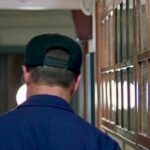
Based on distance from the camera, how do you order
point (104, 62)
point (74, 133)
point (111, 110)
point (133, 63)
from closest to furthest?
1. point (74, 133)
2. point (133, 63)
3. point (111, 110)
4. point (104, 62)

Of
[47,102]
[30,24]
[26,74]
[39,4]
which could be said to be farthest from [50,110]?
[30,24]

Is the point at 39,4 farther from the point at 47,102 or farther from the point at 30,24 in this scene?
the point at 30,24

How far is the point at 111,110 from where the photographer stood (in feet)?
7.63

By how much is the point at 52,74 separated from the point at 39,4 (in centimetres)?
211

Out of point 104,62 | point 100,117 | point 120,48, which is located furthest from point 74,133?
point 100,117

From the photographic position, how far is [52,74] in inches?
44.0

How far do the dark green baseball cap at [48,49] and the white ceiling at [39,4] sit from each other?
203 centimetres

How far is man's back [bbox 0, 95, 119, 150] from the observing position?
1036 mm

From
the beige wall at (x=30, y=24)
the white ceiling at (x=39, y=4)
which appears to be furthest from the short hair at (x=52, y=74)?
the beige wall at (x=30, y=24)

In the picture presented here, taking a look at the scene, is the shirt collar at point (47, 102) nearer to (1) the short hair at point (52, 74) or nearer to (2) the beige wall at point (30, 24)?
(1) the short hair at point (52, 74)

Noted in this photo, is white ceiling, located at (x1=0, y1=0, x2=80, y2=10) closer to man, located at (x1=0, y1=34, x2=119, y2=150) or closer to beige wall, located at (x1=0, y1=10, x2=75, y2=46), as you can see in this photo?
man, located at (x1=0, y1=34, x2=119, y2=150)

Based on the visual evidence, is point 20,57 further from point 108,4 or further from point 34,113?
point 34,113

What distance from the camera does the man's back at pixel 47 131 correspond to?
40.8 inches

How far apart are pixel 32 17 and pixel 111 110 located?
404 cm
